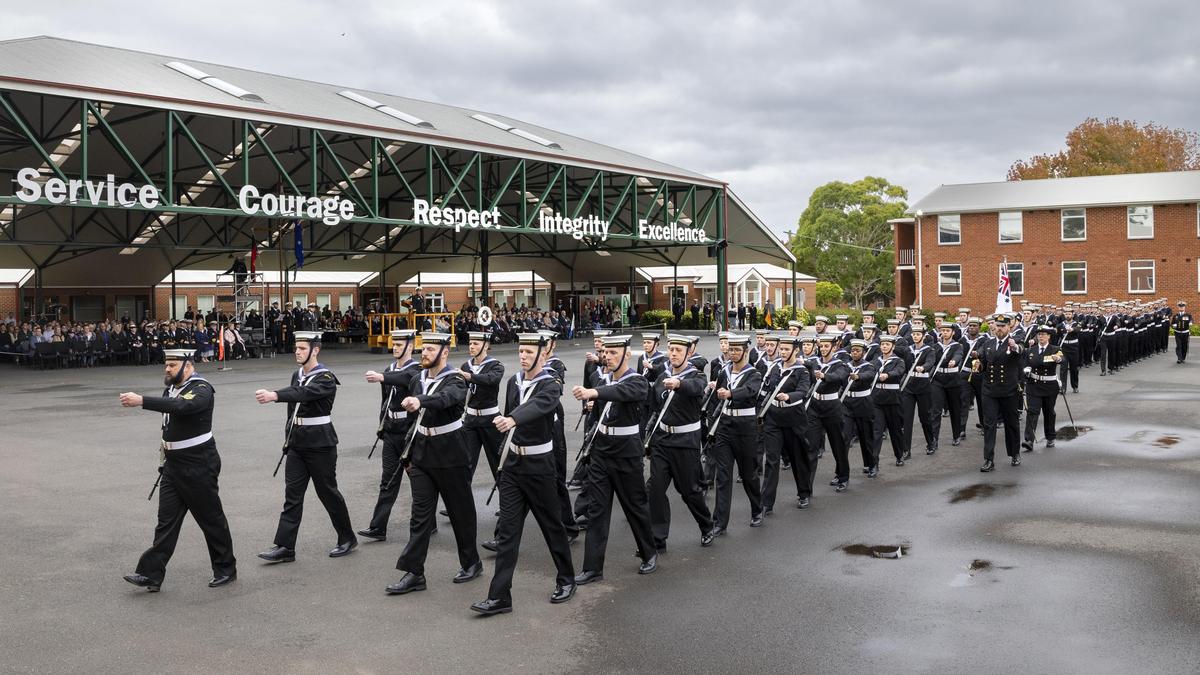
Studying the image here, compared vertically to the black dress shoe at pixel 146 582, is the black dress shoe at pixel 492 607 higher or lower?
lower

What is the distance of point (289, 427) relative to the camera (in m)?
8.20

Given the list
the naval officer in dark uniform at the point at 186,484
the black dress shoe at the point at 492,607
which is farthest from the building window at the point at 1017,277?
the naval officer in dark uniform at the point at 186,484

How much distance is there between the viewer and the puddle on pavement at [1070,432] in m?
14.5

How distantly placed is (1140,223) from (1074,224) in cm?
268

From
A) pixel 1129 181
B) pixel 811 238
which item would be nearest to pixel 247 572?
pixel 1129 181

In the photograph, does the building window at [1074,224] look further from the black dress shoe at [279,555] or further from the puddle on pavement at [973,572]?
the black dress shoe at [279,555]

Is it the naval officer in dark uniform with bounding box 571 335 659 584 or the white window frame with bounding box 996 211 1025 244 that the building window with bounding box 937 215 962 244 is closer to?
the white window frame with bounding box 996 211 1025 244

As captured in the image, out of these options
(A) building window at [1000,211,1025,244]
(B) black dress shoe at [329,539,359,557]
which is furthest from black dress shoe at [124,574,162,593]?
(A) building window at [1000,211,1025,244]

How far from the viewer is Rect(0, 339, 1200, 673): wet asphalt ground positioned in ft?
19.4

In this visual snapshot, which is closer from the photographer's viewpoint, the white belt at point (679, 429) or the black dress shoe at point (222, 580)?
the black dress shoe at point (222, 580)

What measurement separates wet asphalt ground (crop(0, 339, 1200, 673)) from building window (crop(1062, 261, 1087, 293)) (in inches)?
1450

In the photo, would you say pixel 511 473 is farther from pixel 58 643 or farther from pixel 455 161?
pixel 455 161

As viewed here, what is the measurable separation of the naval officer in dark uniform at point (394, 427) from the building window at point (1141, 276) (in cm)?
4377

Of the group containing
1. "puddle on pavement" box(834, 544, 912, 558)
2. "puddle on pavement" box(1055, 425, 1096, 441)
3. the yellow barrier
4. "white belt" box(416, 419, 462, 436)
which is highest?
the yellow barrier
